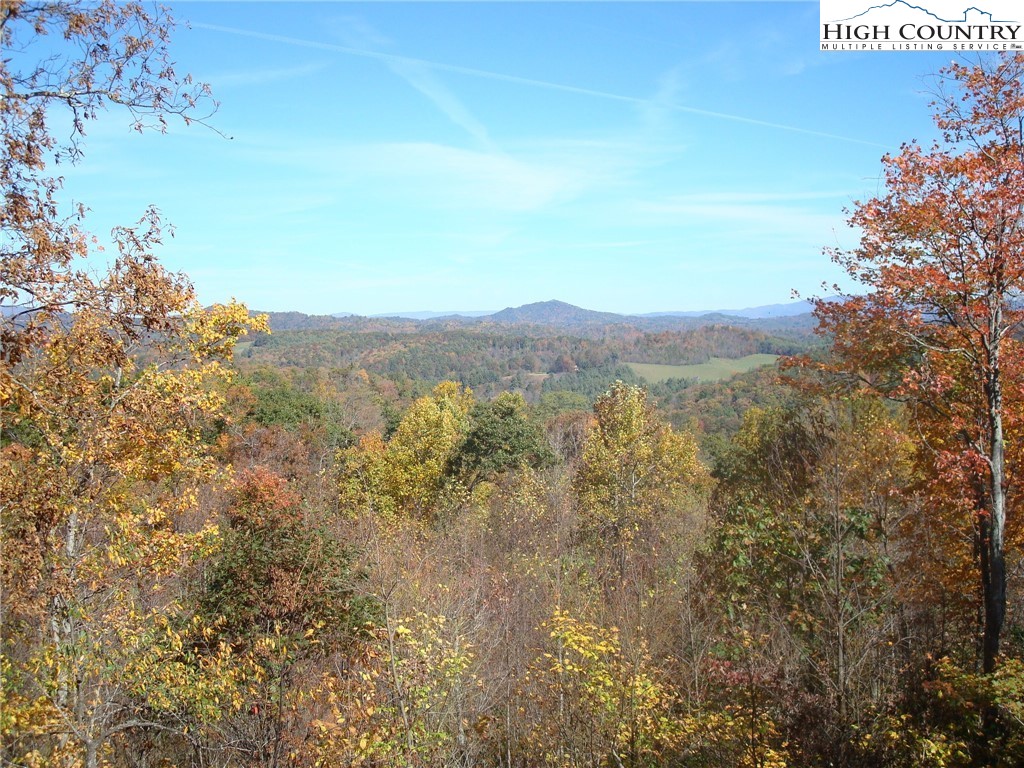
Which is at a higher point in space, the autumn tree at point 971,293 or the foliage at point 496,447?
the autumn tree at point 971,293

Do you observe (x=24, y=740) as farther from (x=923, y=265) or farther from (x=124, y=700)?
(x=923, y=265)

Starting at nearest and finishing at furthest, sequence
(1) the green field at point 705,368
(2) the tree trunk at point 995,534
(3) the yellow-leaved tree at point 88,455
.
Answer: (3) the yellow-leaved tree at point 88,455 → (2) the tree trunk at point 995,534 → (1) the green field at point 705,368

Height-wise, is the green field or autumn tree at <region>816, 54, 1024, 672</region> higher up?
autumn tree at <region>816, 54, 1024, 672</region>

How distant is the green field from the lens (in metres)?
124

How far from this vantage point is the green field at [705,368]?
124m

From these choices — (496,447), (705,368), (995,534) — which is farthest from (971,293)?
(705,368)

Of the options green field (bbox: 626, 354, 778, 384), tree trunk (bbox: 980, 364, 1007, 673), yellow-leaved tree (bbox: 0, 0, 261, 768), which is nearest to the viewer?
yellow-leaved tree (bbox: 0, 0, 261, 768)

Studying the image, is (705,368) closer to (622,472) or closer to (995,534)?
(622,472)

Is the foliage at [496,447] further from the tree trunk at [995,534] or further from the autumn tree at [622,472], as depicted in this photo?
the tree trunk at [995,534]

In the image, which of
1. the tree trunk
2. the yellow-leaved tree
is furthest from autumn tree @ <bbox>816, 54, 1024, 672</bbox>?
the yellow-leaved tree

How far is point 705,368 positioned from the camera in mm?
133375

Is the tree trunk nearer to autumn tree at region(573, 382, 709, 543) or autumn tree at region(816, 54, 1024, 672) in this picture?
autumn tree at region(816, 54, 1024, 672)

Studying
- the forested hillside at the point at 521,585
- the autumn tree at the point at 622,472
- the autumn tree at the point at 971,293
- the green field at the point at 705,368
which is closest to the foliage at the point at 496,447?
the autumn tree at the point at 622,472

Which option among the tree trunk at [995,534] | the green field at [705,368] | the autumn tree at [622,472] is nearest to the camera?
the tree trunk at [995,534]
